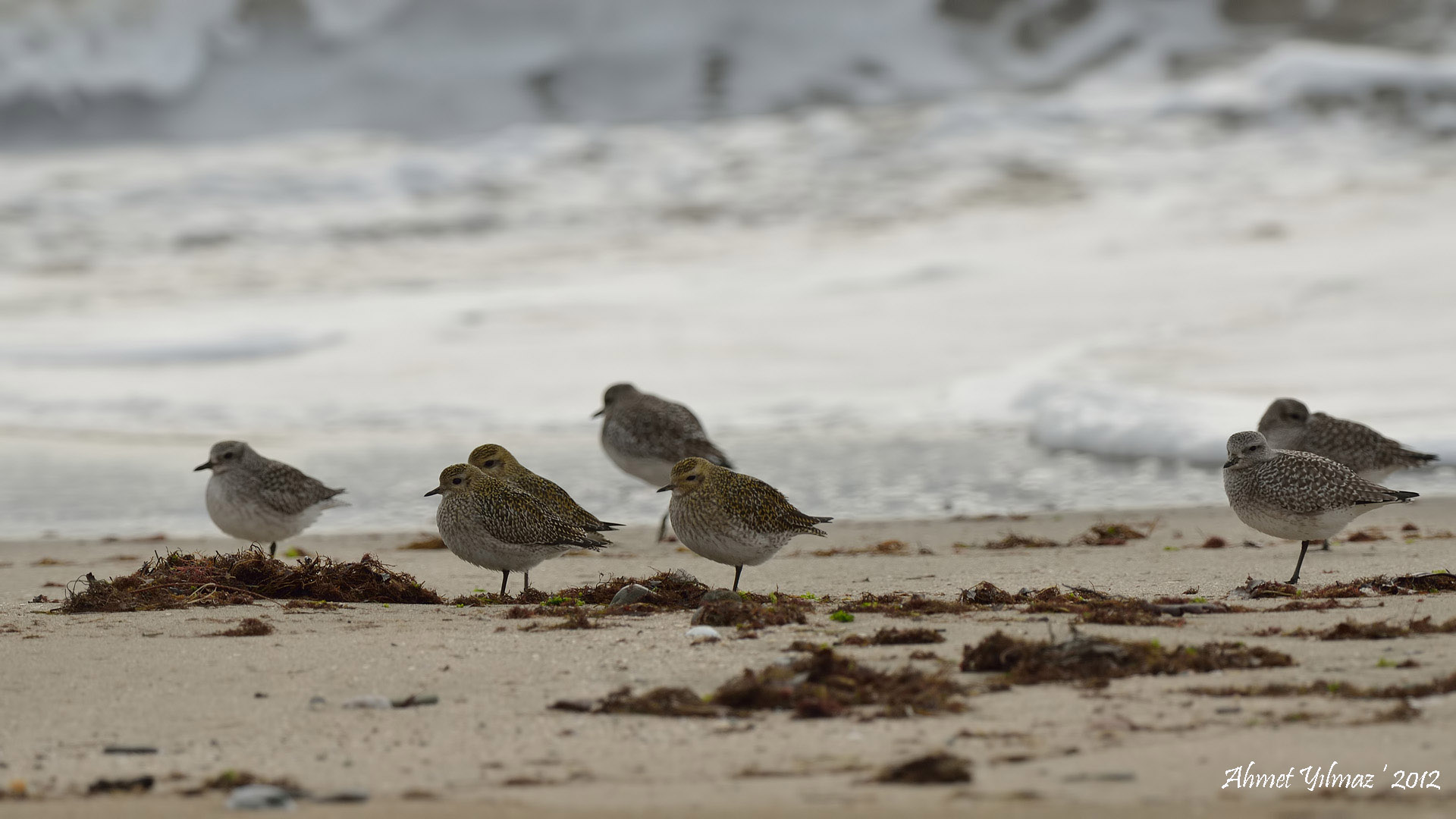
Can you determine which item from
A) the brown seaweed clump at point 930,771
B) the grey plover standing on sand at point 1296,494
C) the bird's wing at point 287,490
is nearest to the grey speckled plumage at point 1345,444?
the grey plover standing on sand at point 1296,494

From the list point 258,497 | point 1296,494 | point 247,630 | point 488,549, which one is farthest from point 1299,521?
point 258,497

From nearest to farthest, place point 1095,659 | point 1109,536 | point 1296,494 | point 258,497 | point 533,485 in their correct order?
point 1095,659, point 1296,494, point 533,485, point 258,497, point 1109,536

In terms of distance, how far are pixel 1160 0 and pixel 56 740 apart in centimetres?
2909

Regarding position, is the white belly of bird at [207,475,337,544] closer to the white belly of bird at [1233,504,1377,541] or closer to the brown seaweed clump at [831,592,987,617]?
the brown seaweed clump at [831,592,987,617]

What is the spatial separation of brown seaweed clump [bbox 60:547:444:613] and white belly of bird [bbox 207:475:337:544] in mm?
1308

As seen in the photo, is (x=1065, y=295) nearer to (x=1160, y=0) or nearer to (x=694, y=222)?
(x=694, y=222)

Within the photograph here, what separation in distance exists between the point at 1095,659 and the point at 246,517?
16.8ft

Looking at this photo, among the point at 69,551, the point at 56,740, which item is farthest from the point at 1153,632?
the point at 69,551

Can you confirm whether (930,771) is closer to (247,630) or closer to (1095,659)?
(1095,659)

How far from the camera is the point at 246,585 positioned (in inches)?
247

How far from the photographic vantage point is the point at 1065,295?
1727cm

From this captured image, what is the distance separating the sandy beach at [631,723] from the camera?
343 cm

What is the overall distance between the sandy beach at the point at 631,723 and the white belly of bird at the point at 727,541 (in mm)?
717

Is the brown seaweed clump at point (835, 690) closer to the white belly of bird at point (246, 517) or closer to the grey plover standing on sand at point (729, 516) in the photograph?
the grey plover standing on sand at point (729, 516)
